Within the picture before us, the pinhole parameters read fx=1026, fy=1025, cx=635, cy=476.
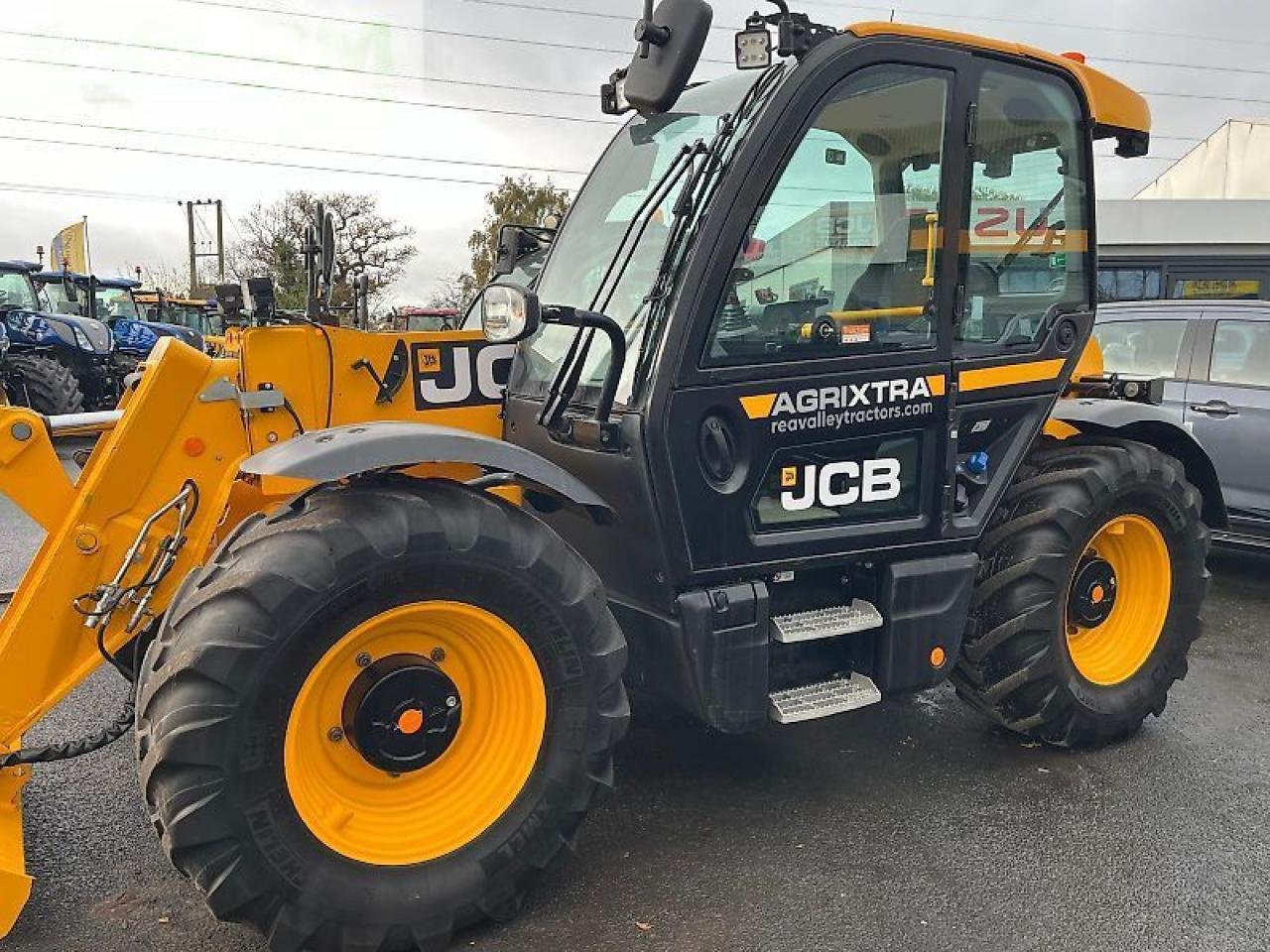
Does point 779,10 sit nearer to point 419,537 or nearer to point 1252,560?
point 419,537

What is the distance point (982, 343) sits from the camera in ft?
11.6

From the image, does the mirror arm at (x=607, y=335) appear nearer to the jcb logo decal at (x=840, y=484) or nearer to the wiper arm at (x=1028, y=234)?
A: the jcb logo decal at (x=840, y=484)

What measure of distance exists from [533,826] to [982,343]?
217 centimetres

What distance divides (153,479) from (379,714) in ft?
3.44

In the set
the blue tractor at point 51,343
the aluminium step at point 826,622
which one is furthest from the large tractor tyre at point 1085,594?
the blue tractor at point 51,343

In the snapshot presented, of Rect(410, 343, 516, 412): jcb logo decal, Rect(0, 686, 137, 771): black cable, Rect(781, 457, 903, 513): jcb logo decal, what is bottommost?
Rect(0, 686, 137, 771): black cable

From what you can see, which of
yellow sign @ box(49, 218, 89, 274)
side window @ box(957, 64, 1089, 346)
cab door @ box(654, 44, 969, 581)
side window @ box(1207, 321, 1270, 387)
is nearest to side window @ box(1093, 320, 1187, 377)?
side window @ box(1207, 321, 1270, 387)

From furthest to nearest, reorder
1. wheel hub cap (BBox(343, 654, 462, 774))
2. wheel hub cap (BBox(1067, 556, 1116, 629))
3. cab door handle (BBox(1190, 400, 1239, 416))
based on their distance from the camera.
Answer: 1. cab door handle (BBox(1190, 400, 1239, 416))
2. wheel hub cap (BBox(1067, 556, 1116, 629))
3. wheel hub cap (BBox(343, 654, 462, 774))

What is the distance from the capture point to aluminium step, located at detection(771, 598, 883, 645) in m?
3.22

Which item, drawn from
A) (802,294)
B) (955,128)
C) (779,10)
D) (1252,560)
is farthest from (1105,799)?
(1252,560)

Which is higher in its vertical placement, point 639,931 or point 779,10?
point 779,10

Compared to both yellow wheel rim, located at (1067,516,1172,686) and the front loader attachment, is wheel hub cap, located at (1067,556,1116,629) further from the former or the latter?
the front loader attachment

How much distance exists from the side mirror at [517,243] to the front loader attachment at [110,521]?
68.8 inches

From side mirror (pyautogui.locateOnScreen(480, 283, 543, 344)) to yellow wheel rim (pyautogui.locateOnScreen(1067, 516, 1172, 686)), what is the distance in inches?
97.8
